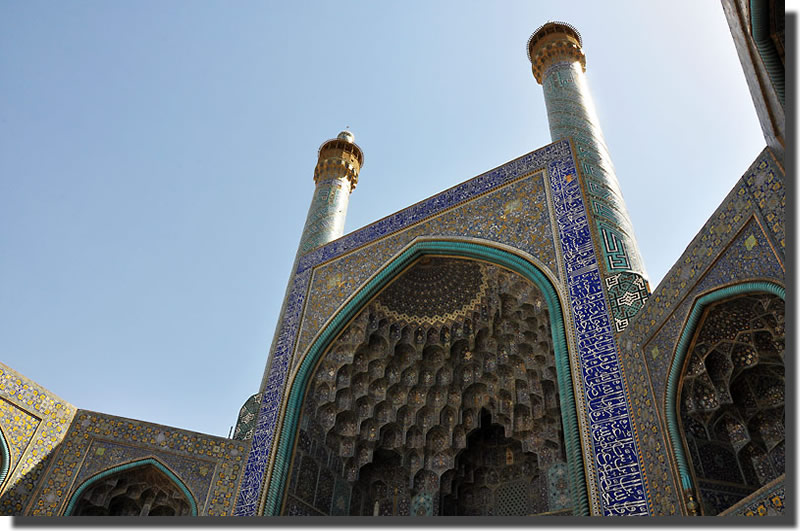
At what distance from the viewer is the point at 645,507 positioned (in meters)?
4.27

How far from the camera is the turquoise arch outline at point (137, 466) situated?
6.67m

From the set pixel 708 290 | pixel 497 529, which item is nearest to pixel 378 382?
pixel 708 290

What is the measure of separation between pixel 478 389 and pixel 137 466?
3.98 m

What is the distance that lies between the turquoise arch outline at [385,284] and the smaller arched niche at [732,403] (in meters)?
0.92

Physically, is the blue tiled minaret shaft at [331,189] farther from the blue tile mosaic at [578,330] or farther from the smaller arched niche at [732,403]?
the smaller arched niche at [732,403]

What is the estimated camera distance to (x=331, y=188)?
1057 cm

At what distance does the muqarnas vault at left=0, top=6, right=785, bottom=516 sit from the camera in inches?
169

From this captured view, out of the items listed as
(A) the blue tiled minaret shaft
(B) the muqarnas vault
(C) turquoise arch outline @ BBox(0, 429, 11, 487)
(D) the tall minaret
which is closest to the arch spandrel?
(B) the muqarnas vault

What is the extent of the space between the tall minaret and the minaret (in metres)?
3.46

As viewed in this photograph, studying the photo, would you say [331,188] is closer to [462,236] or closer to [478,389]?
[462,236]

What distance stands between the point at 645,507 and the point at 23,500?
5.96 m

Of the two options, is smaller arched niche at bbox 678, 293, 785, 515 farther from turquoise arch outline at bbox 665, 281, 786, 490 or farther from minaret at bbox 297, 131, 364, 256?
minaret at bbox 297, 131, 364, 256

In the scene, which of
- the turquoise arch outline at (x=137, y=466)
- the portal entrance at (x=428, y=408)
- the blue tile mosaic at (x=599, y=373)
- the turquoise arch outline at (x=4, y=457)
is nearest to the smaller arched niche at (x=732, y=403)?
the blue tile mosaic at (x=599, y=373)

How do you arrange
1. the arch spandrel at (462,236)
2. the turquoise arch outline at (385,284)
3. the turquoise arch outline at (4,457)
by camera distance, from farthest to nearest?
the arch spandrel at (462,236) → the turquoise arch outline at (4,457) → the turquoise arch outline at (385,284)
